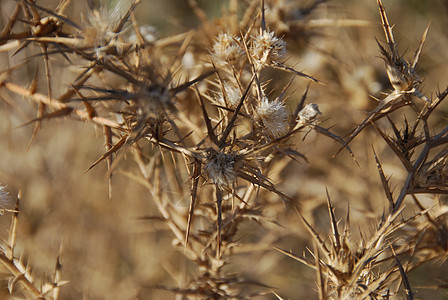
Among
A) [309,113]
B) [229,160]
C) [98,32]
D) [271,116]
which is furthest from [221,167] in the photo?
[98,32]

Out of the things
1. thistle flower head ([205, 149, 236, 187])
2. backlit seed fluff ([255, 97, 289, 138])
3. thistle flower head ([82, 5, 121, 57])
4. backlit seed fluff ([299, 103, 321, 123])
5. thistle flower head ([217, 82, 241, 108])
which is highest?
thistle flower head ([82, 5, 121, 57])

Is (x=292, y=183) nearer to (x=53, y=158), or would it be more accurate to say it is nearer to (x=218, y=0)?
(x=53, y=158)

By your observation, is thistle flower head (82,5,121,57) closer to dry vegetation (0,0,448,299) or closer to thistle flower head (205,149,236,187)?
dry vegetation (0,0,448,299)

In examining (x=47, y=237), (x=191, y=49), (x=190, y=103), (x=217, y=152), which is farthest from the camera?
(x=47, y=237)

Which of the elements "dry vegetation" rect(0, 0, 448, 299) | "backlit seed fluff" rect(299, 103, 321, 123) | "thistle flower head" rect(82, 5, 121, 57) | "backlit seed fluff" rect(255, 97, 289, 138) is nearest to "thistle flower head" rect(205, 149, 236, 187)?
"dry vegetation" rect(0, 0, 448, 299)

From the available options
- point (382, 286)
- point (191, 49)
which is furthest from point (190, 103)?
point (382, 286)

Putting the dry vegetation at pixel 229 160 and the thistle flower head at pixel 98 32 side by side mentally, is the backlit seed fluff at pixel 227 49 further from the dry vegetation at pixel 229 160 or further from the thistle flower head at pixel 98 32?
the thistle flower head at pixel 98 32

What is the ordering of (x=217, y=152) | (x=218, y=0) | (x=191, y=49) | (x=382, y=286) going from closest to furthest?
(x=217, y=152), (x=382, y=286), (x=191, y=49), (x=218, y=0)

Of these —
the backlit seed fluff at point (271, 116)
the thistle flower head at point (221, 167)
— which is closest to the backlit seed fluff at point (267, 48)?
the backlit seed fluff at point (271, 116)
